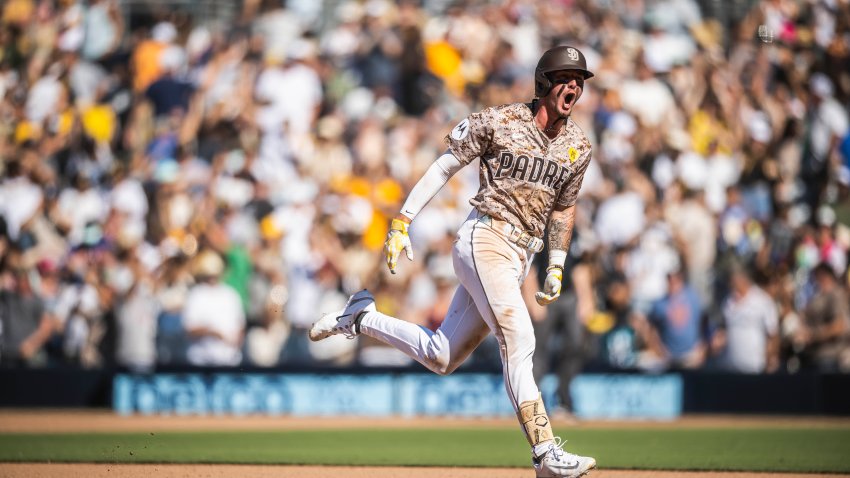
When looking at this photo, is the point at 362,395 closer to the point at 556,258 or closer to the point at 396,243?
the point at 556,258

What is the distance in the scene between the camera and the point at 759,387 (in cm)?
1491

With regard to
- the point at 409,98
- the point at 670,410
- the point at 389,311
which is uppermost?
the point at 409,98

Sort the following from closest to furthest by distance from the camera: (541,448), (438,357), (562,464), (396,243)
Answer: (562,464) → (541,448) → (396,243) → (438,357)

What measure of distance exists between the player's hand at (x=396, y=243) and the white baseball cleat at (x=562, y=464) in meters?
1.36

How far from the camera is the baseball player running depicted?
286 inches

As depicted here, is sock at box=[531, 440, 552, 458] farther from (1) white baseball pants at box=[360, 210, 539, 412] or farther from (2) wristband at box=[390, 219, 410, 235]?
(2) wristband at box=[390, 219, 410, 235]

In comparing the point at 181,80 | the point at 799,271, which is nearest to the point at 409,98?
the point at 181,80

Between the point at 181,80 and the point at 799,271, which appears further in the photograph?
the point at 181,80

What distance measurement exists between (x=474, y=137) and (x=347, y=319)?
60.2 inches

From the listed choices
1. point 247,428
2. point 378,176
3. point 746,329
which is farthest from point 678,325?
point 247,428

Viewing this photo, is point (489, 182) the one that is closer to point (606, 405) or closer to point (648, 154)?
point (606, 405)

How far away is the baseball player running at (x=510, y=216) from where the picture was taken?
7.27 m

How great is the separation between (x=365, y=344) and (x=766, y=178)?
5525 millimetres

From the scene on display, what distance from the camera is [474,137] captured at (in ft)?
24.3
